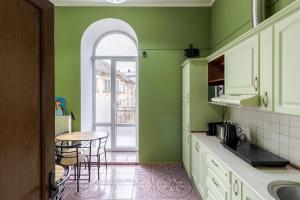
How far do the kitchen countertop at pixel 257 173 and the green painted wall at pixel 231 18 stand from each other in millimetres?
1401

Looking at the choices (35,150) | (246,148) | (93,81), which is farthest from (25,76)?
(93,81)

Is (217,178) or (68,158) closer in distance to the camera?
(217,178)

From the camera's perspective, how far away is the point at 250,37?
2045mm

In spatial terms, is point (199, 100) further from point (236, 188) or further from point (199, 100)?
point (236, 188)

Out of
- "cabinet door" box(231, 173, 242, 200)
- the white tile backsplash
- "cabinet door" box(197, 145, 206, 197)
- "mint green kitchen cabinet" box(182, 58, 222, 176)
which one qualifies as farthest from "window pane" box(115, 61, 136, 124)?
"cabinet door" box(231, 173, 242, 200)

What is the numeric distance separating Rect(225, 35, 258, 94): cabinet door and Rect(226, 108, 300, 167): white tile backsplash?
0.39 metres

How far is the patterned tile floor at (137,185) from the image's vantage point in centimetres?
326

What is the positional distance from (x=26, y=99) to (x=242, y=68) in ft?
6.22

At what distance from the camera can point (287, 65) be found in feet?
4.95

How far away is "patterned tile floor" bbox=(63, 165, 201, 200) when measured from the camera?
326cm

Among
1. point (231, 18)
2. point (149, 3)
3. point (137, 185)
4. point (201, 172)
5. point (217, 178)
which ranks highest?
point (149, 3)

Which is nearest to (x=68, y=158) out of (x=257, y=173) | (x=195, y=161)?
(x=195, y=161)

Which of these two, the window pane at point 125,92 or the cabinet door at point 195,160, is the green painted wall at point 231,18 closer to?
the cabinet door at point 195,160

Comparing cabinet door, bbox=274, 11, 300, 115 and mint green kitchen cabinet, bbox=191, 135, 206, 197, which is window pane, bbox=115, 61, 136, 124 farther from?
cabinet door, bbox=274, 11, 300, 115
